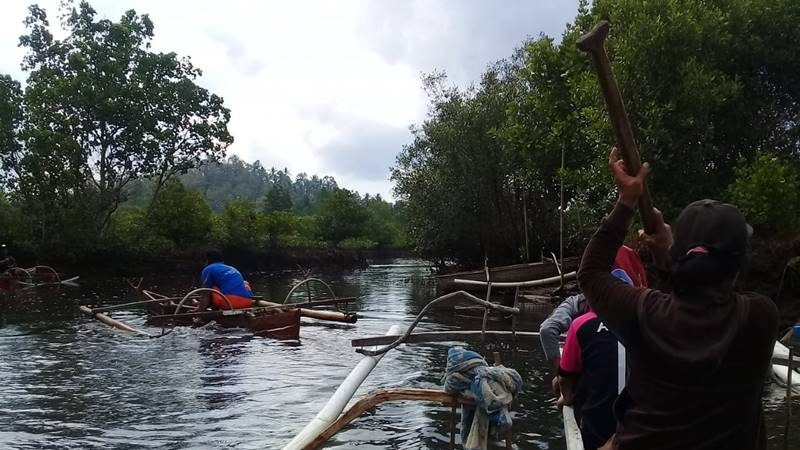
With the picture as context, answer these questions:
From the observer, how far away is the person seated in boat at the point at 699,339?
2.04m

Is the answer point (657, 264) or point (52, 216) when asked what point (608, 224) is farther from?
point (52, 216)

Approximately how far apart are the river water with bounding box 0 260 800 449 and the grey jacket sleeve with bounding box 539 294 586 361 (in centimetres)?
306

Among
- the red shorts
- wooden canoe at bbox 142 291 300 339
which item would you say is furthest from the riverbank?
wooden canoe at bbox 142 291 300 339

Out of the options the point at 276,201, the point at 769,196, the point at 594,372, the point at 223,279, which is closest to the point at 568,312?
the point at 594,372

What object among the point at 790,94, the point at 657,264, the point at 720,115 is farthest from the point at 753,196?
the point at 657,264

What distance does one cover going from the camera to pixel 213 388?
962 cm

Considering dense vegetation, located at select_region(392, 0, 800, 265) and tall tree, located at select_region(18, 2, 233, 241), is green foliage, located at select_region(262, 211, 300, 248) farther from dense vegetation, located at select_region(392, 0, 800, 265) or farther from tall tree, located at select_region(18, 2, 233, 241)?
dense vegetation, located at select_region(392, 0, 800, 265)

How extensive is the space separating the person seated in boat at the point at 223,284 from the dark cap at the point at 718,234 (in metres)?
12.5

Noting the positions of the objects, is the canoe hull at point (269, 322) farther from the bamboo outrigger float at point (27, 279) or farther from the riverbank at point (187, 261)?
the riverbank at point (187, 261)

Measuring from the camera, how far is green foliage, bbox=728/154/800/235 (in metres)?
14.4

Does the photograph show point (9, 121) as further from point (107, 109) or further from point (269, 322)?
point (269, 322)

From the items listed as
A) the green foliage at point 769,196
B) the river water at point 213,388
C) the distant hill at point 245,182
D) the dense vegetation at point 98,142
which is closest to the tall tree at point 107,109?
the dense vegetation at point 98,142

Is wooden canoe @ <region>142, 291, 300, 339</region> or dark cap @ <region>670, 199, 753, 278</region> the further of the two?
wooden canoe @ <region>142, 291, 300, 339</region>

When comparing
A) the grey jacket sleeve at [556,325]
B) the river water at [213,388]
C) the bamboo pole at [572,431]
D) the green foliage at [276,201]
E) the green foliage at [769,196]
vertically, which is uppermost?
the green foliage at [276,201]
